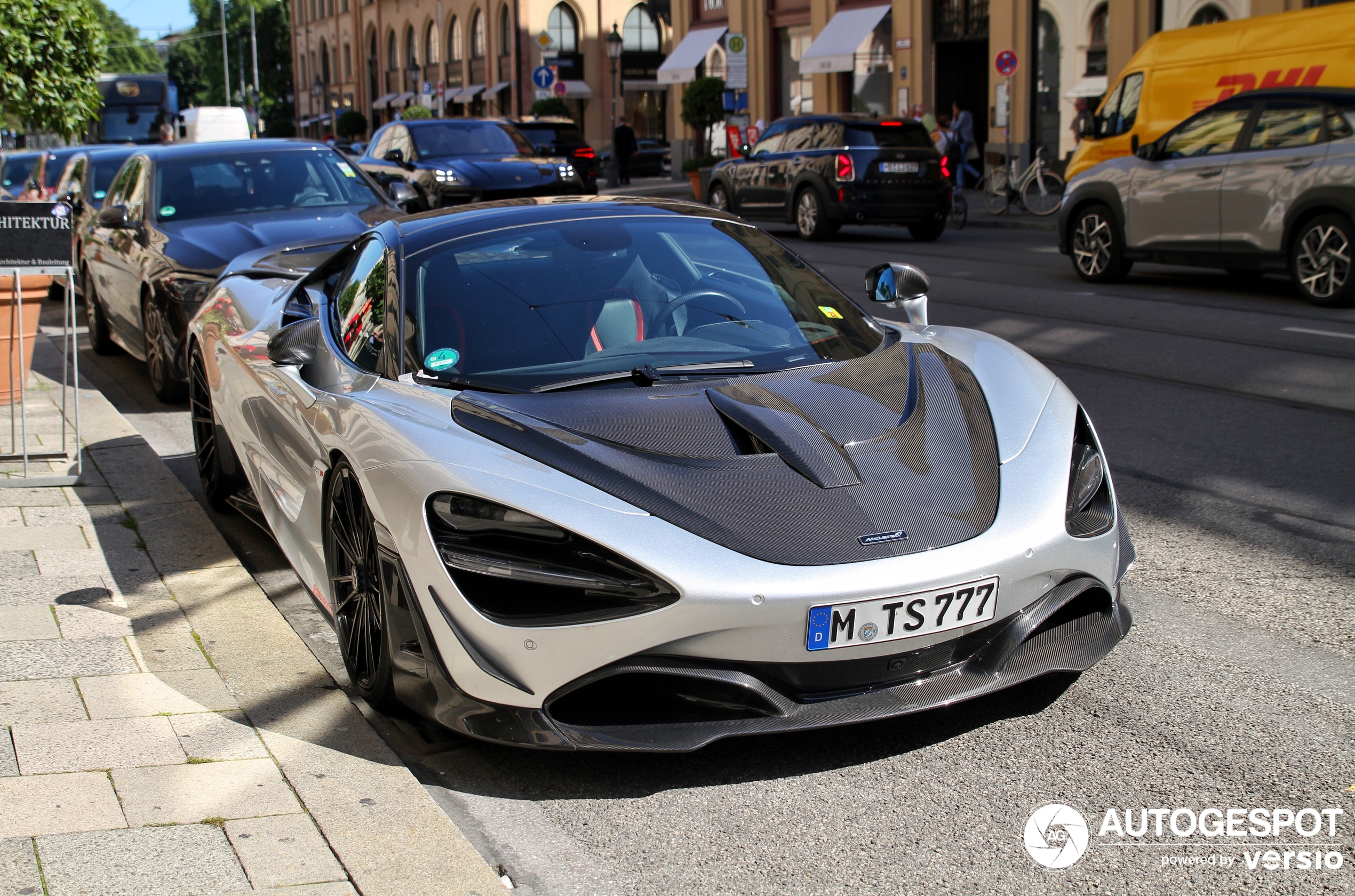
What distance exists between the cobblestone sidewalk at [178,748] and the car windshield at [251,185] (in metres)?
4.35

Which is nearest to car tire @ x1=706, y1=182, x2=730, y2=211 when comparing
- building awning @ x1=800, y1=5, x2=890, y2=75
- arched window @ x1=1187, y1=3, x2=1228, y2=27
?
arched window @ x1=1187, y1=3, x2=1228, y2=27

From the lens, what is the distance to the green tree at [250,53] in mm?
107438

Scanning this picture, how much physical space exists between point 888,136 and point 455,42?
55704 mm

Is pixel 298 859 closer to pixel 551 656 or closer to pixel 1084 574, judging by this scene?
pixel 551 656

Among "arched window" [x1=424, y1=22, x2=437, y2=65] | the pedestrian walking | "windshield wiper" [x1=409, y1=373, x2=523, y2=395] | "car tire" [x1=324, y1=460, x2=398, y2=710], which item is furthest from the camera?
"arched window" [x1=424, y1=22, x2=437, y2=65]

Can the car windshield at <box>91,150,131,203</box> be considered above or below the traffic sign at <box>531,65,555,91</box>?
below

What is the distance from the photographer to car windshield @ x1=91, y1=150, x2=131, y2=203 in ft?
44.5

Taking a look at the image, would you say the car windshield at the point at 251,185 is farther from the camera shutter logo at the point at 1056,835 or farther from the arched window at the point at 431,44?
the arched window at the point at 431,44

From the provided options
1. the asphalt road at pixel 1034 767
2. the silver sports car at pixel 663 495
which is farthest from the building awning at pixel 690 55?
the silver sports car at pixel 663 495

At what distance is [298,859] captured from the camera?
281cm

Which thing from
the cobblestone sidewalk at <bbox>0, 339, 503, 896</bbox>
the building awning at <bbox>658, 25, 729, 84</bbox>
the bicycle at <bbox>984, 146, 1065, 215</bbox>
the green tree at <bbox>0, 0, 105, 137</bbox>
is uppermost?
the building awning at <bbox>658, 25, 729, 84</bbox>

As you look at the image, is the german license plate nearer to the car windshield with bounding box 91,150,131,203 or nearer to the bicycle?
the car windshield with bounding box 91,150,131,203

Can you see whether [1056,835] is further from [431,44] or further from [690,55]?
[431,44]

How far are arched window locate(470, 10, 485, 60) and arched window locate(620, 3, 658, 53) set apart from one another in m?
6.81
